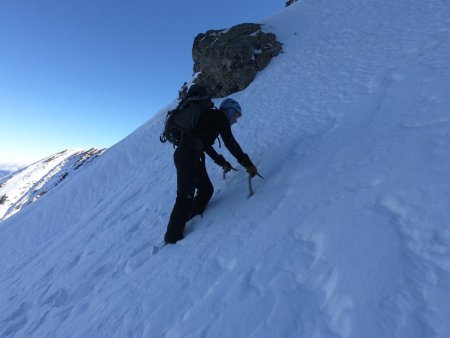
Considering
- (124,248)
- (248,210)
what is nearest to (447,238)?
(248,210)

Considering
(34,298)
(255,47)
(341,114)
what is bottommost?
(341,114)

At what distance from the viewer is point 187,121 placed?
5.20m

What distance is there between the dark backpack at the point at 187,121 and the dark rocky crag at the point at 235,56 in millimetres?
11658

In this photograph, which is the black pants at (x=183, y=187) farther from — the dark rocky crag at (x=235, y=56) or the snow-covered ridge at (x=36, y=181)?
the snow-covered ridge at (x=36, y=181)

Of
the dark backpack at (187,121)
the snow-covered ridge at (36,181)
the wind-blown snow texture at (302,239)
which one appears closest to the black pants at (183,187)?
the dark backpack at (187,121)

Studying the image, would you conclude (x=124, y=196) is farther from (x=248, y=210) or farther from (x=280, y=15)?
(x=280, y=15)

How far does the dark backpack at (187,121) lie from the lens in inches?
203

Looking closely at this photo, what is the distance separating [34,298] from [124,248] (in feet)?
5.88

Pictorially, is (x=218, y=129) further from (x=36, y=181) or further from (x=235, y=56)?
(x=36, y=181)

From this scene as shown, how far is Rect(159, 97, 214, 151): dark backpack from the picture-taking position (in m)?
5.17

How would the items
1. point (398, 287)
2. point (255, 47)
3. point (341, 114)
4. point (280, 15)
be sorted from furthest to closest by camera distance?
point (280, 15) < point (255, 47) < point (341, 114) < point (398, 287)

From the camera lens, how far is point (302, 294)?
284cm

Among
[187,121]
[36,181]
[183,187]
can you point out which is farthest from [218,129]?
[36,181]

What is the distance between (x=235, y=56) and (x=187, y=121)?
1297 cm
